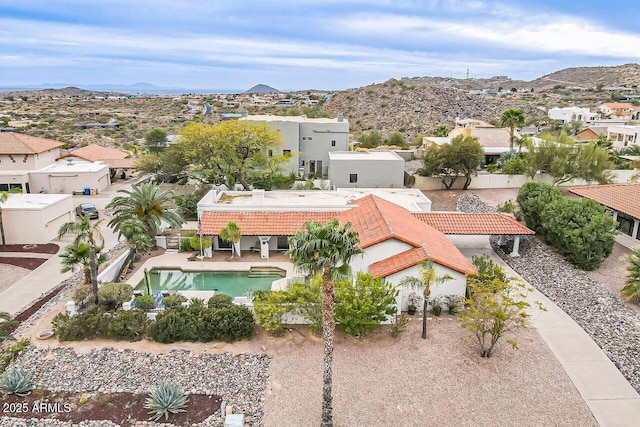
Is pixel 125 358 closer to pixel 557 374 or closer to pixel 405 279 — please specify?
pixel 405 279

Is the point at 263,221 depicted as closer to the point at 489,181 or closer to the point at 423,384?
the point at 423,384

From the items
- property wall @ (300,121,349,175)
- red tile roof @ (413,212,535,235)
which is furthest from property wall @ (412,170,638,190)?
red tile roof @ (413,212,535,235)

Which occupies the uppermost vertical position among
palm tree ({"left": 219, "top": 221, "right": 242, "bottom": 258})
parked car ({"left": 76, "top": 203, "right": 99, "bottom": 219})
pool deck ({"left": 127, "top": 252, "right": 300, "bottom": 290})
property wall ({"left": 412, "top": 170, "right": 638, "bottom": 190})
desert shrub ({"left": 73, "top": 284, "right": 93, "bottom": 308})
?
property wall ({"left": 412, "top": 170, "right": 638, "bottom": 190})

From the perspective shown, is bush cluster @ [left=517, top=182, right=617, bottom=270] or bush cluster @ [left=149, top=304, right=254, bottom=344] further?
bush cluster @ [left=517, top=182, right=617, bottom=270]

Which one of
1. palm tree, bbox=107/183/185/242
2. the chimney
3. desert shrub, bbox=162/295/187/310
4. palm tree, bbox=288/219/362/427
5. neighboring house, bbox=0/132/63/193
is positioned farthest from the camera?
neighboring house, bbox=0/132/63/193

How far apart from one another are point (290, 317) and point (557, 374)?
1099cm

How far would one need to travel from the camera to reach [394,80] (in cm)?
11525

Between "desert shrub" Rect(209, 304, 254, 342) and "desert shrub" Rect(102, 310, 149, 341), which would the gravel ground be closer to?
"desert shrub" Rect(209, 304, 254, 342)

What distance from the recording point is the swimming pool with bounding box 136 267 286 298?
85.4 ft

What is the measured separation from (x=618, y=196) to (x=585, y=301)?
12.3 m

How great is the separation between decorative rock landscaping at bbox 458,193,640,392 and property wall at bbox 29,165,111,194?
127 feet

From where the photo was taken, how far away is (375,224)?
25578 mm

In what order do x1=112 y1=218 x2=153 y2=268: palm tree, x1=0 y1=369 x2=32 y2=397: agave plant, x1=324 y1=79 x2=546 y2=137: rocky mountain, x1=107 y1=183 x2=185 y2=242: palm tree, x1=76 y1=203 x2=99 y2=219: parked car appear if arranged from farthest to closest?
x1=324 y1=79 x2=546 y2=137: rocky mountain, x1=76 y1=203 x2=99 y2=219: parked car, x1=107 y1=183 x2=185 y2=242: palm tree, x1=112 y1=218 x2=153 y2=268: palm tree, x1=0 y1=369 x2=32 y2=397: agave plant

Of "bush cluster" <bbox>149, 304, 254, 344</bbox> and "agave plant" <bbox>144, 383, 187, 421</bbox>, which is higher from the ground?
"bush cluster" <bbox>149, 304, 254, 344</bbox>
